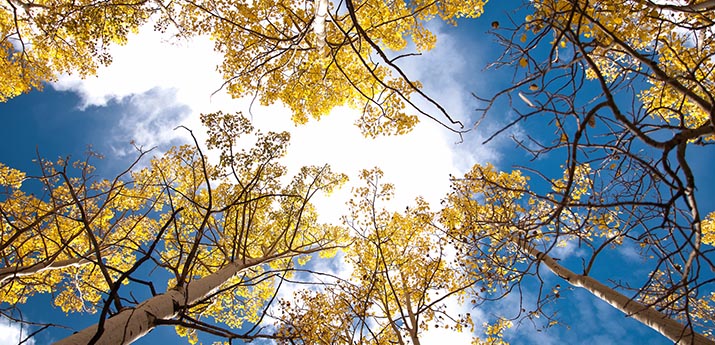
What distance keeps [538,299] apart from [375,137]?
14.0ft

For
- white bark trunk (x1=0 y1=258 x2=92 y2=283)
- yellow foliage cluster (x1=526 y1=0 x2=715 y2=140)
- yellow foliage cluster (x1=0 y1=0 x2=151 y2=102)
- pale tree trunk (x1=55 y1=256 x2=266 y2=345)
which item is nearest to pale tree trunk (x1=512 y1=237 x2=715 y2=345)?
yellow foliage cluster (x1=526 y1=0 x2=715 y2=140)

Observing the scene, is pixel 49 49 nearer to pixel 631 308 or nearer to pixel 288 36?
pixel 288 36

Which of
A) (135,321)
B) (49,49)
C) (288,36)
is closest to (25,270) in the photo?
(135,321)

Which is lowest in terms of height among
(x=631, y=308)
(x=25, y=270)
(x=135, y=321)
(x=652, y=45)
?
(x=631, y=308)

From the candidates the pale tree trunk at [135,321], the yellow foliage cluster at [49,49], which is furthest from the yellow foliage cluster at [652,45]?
the yellow foliage cluster at [49,49]

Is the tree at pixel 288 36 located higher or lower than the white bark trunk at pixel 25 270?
higher

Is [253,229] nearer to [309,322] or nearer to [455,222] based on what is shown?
[309,322]

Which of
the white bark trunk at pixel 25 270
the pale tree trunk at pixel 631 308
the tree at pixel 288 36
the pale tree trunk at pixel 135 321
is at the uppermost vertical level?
Result: the tree at pixel 288 36

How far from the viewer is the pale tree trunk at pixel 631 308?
2.66 meters

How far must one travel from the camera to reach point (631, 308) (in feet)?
10.9

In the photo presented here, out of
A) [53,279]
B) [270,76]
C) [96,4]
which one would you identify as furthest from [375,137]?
[53,279]

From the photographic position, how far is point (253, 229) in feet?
24.8

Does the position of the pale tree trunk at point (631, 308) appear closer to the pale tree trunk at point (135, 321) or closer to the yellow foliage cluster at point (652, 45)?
the yellow foliage cluster at point (652, 45)

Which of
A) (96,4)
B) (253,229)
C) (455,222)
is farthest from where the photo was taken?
(253,229)
